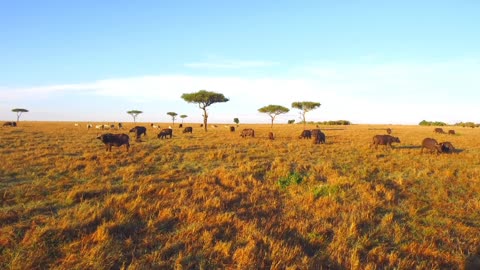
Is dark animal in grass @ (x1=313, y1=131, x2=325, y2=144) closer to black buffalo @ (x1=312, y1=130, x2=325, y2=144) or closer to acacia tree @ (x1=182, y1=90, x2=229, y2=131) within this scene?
black buffalo @ (x1=312, y1=130, x2=325, y2=144)

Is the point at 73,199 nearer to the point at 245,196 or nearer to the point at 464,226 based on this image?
the point at 245,196

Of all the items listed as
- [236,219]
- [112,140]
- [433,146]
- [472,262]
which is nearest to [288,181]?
[236,219]

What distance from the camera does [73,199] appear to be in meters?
8.49

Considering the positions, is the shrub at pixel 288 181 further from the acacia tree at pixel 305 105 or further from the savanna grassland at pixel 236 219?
the acacia tree at pixel 305 105

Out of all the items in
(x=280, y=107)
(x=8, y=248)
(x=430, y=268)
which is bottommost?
(x=430, y=268)

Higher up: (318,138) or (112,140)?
(112,140)

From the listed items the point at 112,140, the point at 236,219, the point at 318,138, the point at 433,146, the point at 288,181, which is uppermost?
the point at 112,140

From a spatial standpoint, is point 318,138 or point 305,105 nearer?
point 318,138

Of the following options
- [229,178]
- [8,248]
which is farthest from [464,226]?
[8,248]

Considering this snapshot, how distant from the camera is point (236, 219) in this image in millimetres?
7129

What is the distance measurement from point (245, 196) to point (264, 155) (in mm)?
9050

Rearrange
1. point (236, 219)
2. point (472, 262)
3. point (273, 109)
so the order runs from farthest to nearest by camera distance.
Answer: point (273, 109) → point (236, 219) → point (472, 262)

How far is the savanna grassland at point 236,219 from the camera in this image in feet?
18.0

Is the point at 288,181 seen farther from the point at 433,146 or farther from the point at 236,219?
the point at 433,146
